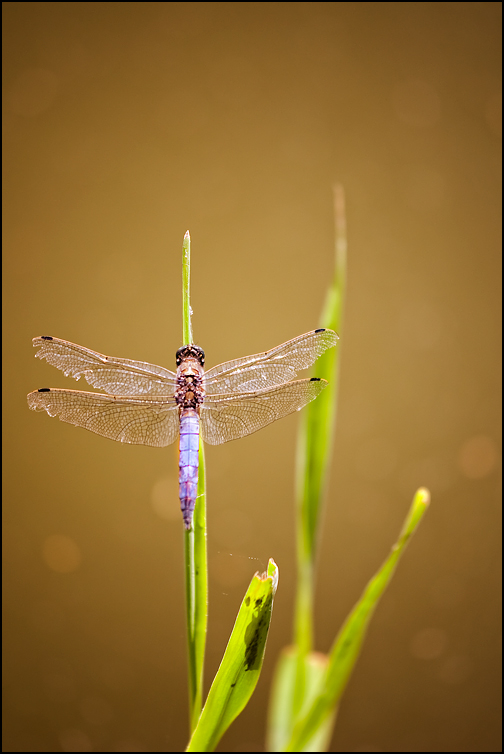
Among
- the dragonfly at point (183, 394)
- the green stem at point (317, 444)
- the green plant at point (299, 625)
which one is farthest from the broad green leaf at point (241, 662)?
the green stem at point (317, 444)

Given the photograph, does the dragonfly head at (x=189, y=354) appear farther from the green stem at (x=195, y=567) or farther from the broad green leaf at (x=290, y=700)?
the broad green leaf at (x=290, y=700)

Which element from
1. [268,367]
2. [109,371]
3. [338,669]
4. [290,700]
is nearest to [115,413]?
[109,371]

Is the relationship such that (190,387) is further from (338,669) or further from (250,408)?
(338,669)

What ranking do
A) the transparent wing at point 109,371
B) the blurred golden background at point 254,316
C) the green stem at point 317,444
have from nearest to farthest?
the transparent wing at point 109,371, the green stem at point 317,444, the blurred golden background at point 254,316

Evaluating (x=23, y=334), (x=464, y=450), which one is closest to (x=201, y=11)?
(x=23, y=334)

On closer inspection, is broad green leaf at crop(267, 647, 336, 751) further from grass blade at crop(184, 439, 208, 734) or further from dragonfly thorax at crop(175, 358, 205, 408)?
dragonfly thorax at crop(175, 358, 205, 408)

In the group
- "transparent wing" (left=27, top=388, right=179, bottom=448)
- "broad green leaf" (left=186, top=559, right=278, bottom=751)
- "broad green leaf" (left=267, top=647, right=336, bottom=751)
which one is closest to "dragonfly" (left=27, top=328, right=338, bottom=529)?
"transparent wing" (left=27, top=388, right=179, bottom=448)

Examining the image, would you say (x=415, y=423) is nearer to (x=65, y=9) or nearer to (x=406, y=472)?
(x=406, y=472)
